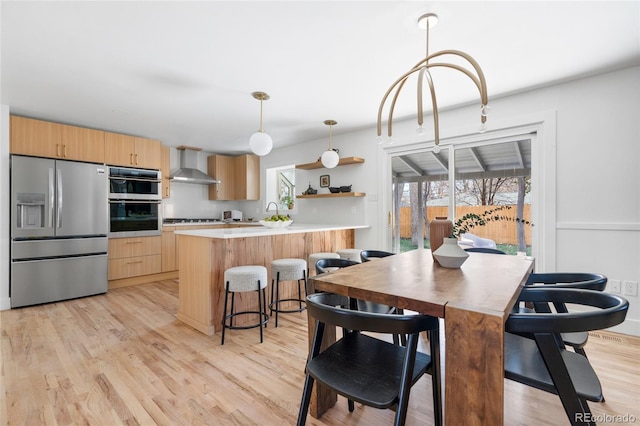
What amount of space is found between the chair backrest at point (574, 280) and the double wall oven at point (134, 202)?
483 cm

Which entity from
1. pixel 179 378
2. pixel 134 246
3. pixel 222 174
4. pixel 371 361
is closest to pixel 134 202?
pixel 134 246

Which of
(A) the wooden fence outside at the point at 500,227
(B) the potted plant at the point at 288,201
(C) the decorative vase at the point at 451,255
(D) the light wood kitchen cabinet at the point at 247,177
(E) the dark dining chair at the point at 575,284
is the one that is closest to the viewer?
Answer: (E) the dark dining chair at the point at 575,284

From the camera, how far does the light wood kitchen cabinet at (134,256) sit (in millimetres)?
4270

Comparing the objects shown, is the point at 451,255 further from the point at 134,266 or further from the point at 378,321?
the point at 134,266

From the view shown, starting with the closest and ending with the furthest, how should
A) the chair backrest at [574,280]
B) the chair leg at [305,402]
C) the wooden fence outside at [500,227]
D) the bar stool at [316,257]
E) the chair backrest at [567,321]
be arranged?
the chair backrest at [567,321] < the chair leg at [305,402] < the chair backrest at [574,280] < the wooden fence outside at [500,227] < the bar stool at [316,257]

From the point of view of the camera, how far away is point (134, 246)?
4461 millimetres

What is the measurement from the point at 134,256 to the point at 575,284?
5.07 meters

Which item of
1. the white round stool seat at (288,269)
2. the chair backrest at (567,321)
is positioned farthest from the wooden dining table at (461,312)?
the white round stool seat at (288,269)

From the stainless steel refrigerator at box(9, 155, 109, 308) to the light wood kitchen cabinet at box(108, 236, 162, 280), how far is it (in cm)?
23

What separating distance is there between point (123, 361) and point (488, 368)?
7.92ft

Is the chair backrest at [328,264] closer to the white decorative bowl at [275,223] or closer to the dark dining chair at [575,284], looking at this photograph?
the dark dining chair at [575,284]

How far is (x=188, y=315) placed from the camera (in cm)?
293

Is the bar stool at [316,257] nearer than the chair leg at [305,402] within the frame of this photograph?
No

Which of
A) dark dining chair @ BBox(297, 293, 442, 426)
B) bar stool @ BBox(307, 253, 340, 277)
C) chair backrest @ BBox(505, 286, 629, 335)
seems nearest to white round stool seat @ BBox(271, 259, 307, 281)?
bar stool @ BBox(307, 253, 340, 277)
